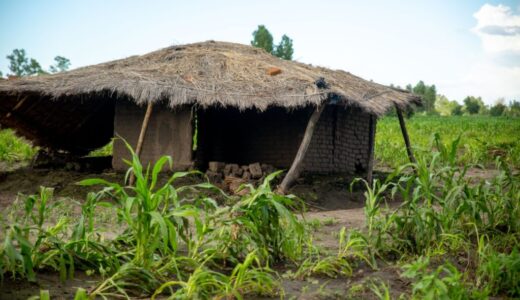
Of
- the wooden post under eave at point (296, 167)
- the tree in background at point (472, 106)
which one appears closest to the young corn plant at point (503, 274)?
the wooden post under eave at point (296, 167)

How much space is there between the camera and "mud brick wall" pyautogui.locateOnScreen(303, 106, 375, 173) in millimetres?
9586

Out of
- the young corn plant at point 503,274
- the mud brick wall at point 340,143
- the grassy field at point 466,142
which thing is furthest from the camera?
the grassy field at point 466,142

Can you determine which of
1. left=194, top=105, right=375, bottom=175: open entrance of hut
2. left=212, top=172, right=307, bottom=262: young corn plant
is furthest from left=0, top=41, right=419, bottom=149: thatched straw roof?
left=212, top=172, right=307, bottom=262: young corn plant

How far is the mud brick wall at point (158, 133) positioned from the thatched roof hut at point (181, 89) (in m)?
0.23

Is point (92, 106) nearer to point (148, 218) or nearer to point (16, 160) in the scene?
point (16, 160)

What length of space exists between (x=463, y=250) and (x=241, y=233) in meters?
1.84

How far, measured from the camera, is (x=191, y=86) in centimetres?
838

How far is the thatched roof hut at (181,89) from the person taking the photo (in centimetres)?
820

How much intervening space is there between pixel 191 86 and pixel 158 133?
1.13 metres

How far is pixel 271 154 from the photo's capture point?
9859 millimetres

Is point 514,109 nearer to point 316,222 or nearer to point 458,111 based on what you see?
point 458,111

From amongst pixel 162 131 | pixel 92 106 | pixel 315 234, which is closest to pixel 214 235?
pixel 315 234

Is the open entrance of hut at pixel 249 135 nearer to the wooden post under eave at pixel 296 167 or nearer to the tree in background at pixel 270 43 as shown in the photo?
the wooden post under eave at pixel 296 167

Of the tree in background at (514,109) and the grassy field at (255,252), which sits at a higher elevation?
the tree in background at (514,109)
